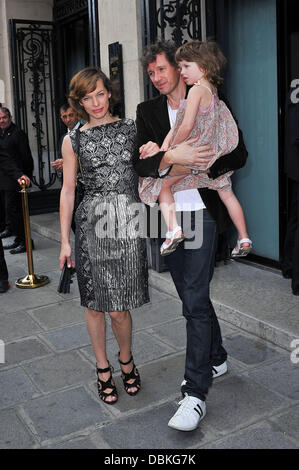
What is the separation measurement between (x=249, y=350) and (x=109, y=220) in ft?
5.41

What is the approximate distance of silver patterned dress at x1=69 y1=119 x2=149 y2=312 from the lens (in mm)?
3244

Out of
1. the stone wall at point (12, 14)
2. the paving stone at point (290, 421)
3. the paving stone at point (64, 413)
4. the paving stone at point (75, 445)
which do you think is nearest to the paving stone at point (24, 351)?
the paving stone at point (64, 413)

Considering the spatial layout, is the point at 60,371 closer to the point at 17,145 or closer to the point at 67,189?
the point at 67,189

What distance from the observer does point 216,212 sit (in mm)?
3104

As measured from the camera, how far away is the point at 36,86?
10.2 meters

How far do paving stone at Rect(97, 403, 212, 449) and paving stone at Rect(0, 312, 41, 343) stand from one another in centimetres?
176

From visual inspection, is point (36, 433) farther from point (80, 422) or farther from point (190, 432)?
point (190, 432)

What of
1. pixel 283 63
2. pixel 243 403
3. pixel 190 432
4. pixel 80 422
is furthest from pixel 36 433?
pixel 283 63

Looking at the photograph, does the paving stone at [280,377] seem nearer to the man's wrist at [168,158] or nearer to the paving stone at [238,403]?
the paving stone at [238,403]

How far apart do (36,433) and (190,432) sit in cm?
88

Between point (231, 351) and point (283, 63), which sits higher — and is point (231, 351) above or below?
below

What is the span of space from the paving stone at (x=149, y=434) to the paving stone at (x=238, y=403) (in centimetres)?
14

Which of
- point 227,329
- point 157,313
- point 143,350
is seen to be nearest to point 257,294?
point 227,329
